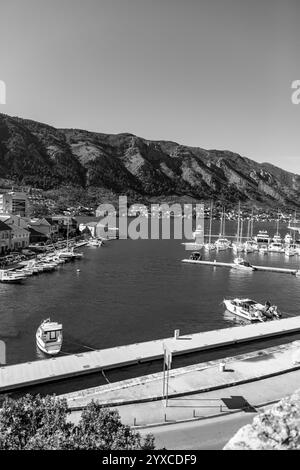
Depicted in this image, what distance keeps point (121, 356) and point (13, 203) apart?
103 meters

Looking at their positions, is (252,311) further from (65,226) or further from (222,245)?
(65,226)

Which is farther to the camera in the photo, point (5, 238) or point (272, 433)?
point (5, 238)

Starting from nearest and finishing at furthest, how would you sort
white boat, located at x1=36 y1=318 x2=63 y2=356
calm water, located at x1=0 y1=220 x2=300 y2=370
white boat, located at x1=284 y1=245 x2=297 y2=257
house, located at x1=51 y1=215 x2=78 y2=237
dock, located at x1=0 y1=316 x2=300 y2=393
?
dock, located at x1=0 y1=316 x2=300 y2=393 → white boat, located at x1=36 y1=318 x2=63 y2=356 → calm water, located at x1=0 y1=220 x2=300 y2=370 → white boat, located at x1=284 y1=245 x2=297 y2=257 → house, located at x1=51 y1=215 x2=78 y2=237

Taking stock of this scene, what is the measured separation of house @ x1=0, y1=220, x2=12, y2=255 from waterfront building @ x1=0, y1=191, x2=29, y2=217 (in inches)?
1468

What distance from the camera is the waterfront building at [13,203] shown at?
111656mm

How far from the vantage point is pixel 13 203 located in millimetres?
118812

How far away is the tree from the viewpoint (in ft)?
26.9

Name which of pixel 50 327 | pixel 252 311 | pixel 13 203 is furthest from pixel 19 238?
pixel 252 311

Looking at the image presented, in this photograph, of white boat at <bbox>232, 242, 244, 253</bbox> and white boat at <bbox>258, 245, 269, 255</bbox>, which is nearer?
white boat at <bbox>258, 245, 269, 255</bbox>

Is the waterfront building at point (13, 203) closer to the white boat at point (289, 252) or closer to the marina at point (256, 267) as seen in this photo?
the marina at point (256, 267)

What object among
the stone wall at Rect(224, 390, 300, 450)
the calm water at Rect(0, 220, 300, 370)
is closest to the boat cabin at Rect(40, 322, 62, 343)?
the calm water at Rect(0, 220, 300, 370)

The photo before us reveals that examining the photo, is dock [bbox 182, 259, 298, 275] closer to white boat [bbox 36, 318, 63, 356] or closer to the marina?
the marina
